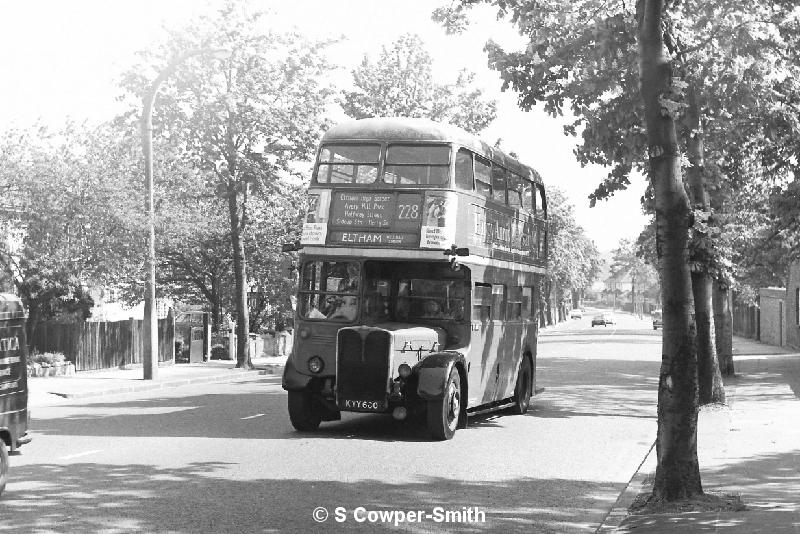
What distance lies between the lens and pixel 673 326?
9820 millimetres

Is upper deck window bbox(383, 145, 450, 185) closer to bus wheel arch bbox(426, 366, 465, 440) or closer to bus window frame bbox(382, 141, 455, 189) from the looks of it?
bus window frame bbox(382, 141, 455, 189)

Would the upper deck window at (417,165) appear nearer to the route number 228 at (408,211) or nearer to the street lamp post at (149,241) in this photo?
the route number 228 at (408,211)

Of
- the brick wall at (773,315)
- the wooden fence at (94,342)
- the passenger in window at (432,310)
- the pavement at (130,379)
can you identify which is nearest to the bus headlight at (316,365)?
the passenger in window at (432,310)

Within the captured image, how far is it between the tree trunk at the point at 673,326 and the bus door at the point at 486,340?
6860mm

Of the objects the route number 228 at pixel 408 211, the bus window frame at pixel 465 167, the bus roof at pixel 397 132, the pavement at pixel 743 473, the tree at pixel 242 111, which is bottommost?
the pavement at pixel 743 473

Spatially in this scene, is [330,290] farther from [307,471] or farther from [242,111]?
[242,111]

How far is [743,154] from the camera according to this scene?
A: 2570 cm

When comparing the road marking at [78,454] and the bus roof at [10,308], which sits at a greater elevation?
the bus roof at [10,308]

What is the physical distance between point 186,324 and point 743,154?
2452 centimetres

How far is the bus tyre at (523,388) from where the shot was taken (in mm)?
20109

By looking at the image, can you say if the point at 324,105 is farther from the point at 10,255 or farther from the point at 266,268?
the point at 10,255

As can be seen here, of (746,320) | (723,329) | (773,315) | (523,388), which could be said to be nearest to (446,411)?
(523,388)

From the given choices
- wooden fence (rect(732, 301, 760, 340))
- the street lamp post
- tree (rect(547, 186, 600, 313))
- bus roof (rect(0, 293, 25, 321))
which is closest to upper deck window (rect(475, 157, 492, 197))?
bus roof (rect(0, 293, 25, 321))

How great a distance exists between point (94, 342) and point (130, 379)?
4.50 meters
